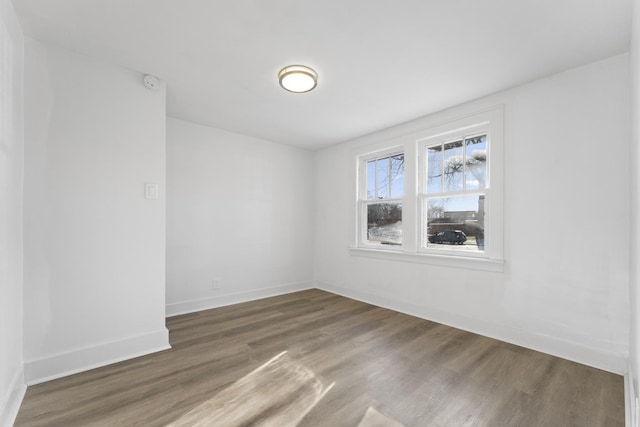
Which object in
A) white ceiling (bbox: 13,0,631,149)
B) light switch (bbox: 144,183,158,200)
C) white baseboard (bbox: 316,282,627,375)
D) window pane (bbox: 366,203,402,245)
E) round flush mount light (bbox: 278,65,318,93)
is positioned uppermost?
white ceiling (bbox: 13,0,631,149)

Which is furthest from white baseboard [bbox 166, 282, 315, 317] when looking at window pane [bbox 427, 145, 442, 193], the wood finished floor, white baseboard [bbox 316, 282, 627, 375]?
window pane [bbox 427, 145, 442, 193]

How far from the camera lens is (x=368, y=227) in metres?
4.45

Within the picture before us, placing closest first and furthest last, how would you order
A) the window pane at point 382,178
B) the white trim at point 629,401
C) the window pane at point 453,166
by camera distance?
the white trim at point 629,401
the window pane at point 453,166
the window pane at point 382,178

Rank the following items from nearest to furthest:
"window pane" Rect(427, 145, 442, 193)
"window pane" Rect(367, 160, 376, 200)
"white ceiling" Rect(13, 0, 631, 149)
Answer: "white ceiling" Rect(13, 0, 631, 149) < "window pane" Rect(427, 145, 442, 193) < "window pane" Rect(367, 160, 376, 200)

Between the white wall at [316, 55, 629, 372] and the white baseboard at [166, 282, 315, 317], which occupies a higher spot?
the white wall at [316, 55, 629, 372]

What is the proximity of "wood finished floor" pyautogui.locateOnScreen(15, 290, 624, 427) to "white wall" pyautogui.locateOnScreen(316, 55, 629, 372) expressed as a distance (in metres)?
0.24

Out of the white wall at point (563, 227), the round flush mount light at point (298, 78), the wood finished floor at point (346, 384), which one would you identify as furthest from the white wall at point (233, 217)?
the white wall at point (563, 227)

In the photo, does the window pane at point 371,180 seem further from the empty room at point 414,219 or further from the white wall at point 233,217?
the white wall at point 233,217

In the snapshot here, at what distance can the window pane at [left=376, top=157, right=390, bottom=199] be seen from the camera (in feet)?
13.6

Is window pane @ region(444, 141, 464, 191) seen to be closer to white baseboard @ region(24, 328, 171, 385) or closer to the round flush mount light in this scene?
the round flush mount light

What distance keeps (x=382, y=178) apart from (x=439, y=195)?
0.99 metres

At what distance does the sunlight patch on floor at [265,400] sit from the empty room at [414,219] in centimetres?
1

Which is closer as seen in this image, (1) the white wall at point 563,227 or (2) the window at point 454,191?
(1) the white wall at point 563,227

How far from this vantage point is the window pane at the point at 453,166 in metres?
3.31
